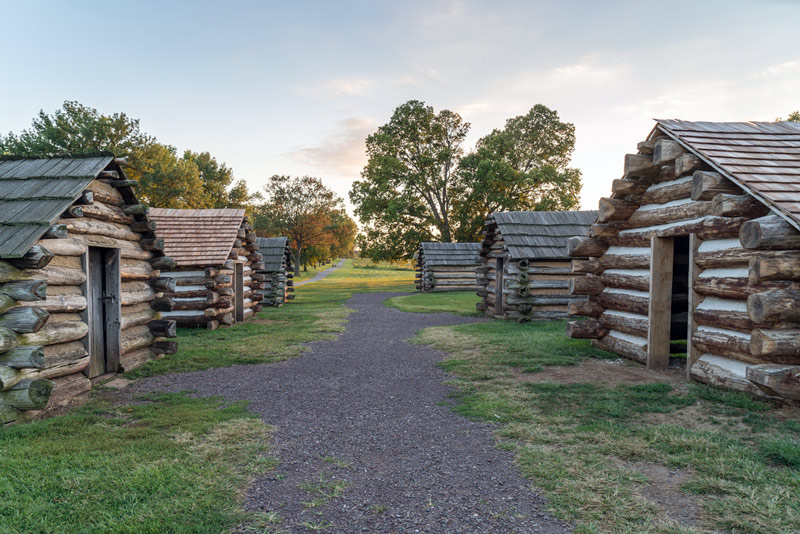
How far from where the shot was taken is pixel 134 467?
14.3 feet

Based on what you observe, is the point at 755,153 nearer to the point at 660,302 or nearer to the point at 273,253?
the point at 660,302

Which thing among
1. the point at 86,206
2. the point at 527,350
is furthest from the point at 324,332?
the point at 86,206

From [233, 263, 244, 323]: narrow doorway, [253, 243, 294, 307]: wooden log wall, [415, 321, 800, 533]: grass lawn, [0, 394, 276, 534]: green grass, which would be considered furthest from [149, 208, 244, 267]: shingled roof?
[415, 321, 800, 533]: grass lawn

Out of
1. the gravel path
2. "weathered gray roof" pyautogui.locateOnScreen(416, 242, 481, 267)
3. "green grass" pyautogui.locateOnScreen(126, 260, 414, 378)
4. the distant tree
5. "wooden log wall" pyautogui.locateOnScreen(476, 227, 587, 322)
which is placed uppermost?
the distant tree

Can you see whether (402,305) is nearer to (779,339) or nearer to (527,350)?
(527,350)

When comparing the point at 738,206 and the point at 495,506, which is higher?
the point at 738,206

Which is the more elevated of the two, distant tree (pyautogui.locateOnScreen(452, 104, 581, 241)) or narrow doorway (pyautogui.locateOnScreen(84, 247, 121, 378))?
distant tree (pyautogui.locateOnScreen(452, 104, 581, 241))

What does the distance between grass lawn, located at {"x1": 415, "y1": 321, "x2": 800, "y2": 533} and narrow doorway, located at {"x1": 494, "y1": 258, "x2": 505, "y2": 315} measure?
30.8 feet

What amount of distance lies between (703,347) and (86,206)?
10.8m

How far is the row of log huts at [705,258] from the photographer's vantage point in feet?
19.2

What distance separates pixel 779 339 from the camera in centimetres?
581

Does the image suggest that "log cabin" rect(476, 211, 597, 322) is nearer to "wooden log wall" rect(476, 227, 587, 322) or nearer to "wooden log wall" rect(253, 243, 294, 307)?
"wooden log wall" rect(476, 227, 587, 322)

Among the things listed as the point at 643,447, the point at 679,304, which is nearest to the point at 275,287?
the point at 679,304

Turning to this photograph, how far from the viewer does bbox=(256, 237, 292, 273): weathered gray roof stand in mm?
22969
